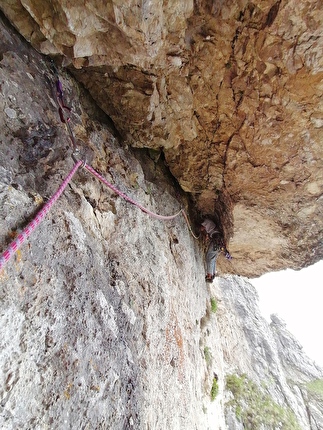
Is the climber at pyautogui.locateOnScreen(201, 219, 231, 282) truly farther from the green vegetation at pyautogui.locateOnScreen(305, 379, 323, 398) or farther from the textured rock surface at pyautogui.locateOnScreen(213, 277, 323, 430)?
the green vegetation at pyautogui.locateOnScreen(305, 379, 323, 398)

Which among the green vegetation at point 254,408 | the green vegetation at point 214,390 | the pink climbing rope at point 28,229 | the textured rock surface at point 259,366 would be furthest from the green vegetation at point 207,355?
the pink climbing rope at point 28,229

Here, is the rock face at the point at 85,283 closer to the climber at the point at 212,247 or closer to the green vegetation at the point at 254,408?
the climber at the point at 212,247

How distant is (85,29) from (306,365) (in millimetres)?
24739

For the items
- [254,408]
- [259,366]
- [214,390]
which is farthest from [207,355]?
[259,366]

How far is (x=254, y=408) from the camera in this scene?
10.8 m

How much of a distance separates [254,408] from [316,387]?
993 cm

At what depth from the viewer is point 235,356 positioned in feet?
43.9

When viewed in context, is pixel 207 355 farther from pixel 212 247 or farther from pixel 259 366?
pixel 259 366

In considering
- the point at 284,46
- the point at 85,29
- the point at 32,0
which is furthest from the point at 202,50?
the point at 32,0

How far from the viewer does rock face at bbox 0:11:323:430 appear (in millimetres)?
1962

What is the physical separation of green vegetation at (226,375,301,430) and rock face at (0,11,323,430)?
225 inches

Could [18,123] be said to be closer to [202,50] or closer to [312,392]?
[202,50]

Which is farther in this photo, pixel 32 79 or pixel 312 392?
pixel 312 392

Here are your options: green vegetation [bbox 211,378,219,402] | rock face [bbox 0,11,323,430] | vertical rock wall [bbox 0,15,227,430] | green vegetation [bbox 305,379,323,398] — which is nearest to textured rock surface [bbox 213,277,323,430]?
green vegetation [bbox 305,379,323,398]
